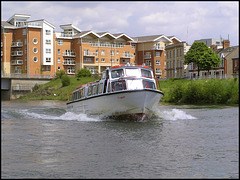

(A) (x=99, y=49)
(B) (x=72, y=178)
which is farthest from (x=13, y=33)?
(B) (x=72, y=178)

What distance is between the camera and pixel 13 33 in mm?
108188

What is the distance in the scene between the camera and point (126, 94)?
2706 cm

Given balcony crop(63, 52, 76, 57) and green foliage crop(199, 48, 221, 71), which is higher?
balcony crop(63, 52, 76, 57)

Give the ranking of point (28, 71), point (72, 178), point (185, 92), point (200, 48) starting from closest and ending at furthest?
point (72, 178) < point (185, 92) < point (200, 48) < point (28, 71)

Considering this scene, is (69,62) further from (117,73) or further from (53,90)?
(117,73)

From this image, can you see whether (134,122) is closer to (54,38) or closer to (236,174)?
(236,174)

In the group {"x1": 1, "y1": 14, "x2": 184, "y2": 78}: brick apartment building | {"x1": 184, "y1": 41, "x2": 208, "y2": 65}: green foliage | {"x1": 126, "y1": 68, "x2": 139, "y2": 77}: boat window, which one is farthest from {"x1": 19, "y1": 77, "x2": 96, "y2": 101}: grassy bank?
{"x1": 126, "y1": 68, "x2": 139, "y2": 77}: boat window

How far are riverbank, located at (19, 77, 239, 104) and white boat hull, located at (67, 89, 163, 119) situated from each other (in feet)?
27.3

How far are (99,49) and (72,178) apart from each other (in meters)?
104

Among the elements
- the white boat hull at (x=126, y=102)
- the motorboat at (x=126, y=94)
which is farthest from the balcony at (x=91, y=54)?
the white boat hull at (x=126, y=102)

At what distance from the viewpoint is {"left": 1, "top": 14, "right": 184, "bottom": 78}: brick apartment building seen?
4158 inches

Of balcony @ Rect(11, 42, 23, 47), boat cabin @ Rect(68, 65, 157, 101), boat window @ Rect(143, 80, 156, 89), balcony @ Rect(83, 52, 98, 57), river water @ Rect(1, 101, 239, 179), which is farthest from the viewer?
balcony @ Rect(83, 52, 98, 57)

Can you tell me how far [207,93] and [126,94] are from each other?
18.2 meters

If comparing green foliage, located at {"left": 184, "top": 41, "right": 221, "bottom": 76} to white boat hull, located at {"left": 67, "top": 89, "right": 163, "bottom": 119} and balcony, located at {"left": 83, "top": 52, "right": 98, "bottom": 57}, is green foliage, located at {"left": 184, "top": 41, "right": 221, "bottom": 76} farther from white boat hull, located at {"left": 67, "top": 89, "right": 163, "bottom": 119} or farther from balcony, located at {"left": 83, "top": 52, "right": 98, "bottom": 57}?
white boat hull, located at {"left": 67, "top": 89, "right": 163, "bottom": 119}
